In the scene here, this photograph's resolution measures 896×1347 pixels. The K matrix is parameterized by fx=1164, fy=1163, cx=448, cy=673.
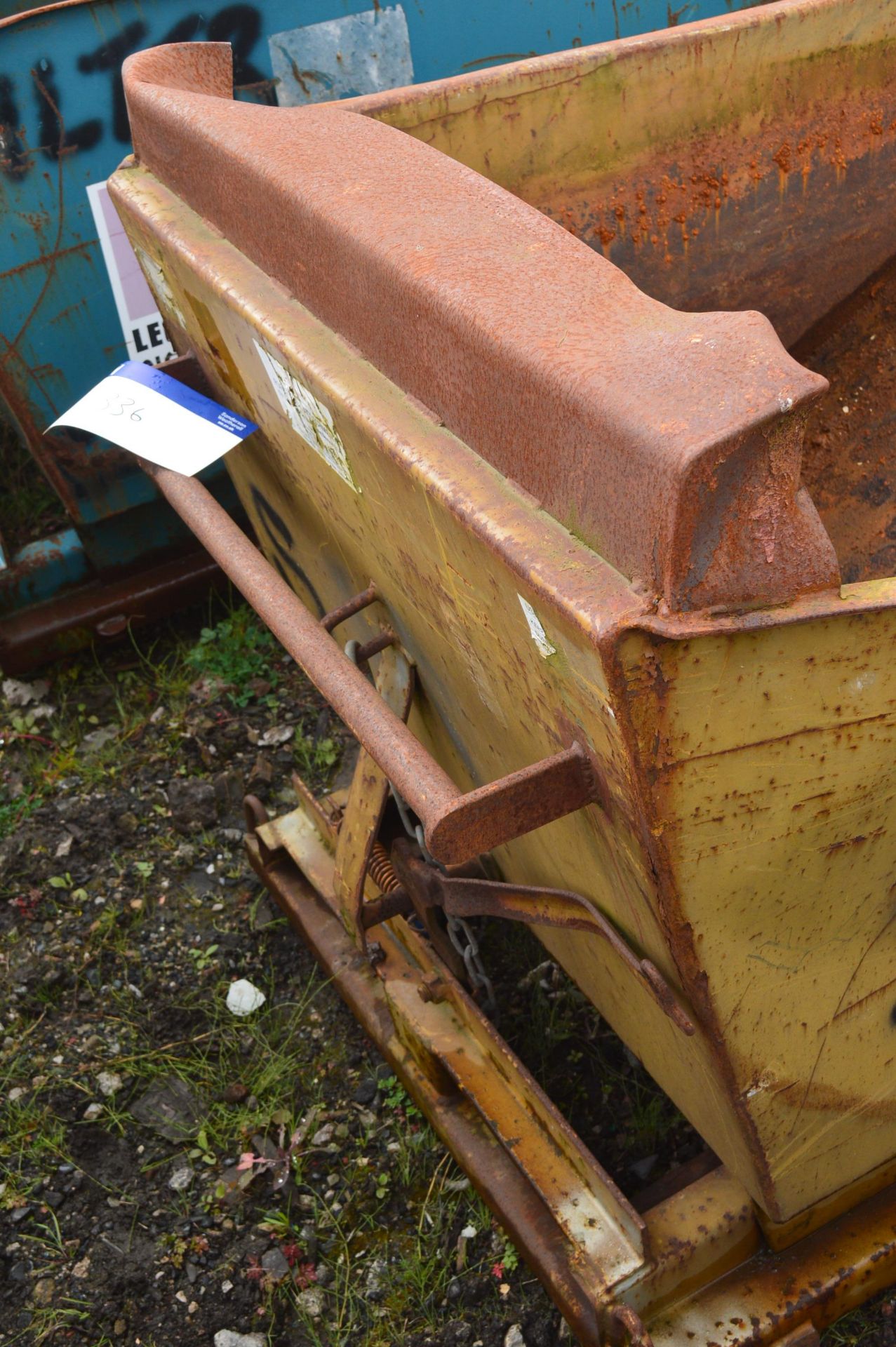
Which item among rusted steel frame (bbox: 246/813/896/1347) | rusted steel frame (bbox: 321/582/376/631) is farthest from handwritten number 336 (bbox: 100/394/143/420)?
rusted steel frame (bbox: 246/813/896/1347)

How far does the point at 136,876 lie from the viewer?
8.41ft

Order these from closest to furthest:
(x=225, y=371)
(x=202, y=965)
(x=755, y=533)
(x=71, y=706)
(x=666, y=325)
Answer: (x=755, y=533), (x=666, y=325), (x=225, y=371), (x=202, y=965), (x=71, y=706)

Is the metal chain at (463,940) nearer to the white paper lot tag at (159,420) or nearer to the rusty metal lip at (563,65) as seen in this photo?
the white paper lot tag at (159,420)

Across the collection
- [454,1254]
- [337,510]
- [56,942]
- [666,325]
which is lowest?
[454,1254]

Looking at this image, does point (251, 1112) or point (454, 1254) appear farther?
point (251, 1112)

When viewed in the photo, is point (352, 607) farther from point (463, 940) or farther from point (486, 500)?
point (463, 940)

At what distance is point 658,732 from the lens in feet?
3.00

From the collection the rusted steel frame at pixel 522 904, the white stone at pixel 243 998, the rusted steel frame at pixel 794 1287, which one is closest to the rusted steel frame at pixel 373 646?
the rusted steel frame at pixel 522 904

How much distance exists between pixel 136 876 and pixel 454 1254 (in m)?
1.10

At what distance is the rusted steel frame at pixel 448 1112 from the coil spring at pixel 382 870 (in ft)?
0.96

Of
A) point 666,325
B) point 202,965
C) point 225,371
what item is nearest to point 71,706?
point 202,965

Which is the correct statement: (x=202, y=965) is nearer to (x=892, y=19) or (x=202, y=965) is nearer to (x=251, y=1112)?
(x=251, y=1112)

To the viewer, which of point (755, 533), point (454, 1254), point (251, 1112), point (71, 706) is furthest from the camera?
point (71, 706)

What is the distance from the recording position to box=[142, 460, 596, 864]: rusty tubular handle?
1052 millimetres
